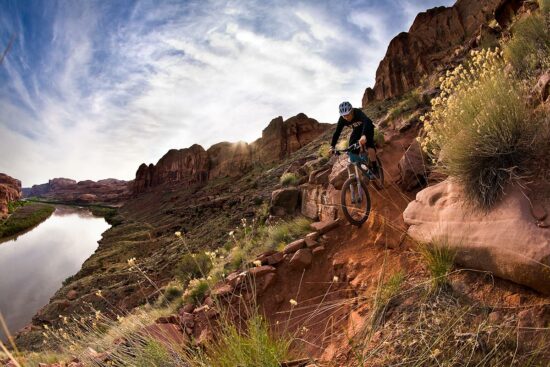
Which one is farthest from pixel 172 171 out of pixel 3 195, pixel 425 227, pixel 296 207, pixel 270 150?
pixel 425 227

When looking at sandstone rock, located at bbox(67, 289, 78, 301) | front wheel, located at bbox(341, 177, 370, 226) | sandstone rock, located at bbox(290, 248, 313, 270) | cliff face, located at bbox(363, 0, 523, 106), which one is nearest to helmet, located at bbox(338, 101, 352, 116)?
front wheel, located at bbox(341, 177, 370, 226)

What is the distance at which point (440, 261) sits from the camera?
3531mm

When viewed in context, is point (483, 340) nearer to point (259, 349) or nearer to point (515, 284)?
point (515, 284)

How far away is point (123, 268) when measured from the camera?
21984 mm

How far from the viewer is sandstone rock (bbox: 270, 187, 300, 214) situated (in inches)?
434

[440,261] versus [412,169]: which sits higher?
[412,169]

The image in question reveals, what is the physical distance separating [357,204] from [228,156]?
75092mm

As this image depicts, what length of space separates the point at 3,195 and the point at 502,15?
92445 mm

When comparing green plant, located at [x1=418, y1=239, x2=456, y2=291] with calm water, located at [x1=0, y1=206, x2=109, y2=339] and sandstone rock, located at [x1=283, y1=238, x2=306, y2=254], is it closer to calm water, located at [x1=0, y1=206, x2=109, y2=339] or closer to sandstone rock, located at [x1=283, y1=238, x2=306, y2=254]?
sandstone rock, located at [x1=283, y1=238, x2=306, y2=254]

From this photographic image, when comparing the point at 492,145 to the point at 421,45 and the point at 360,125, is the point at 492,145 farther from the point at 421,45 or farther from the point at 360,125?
the point at 421,45

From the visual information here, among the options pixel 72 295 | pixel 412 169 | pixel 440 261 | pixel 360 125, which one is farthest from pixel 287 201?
pixel 72 295

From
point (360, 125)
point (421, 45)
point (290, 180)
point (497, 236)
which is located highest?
point (421, 45)

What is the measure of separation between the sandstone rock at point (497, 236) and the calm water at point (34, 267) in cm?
1896

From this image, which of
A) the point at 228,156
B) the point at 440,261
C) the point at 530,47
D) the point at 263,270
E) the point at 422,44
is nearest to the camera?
the point at 440,261
